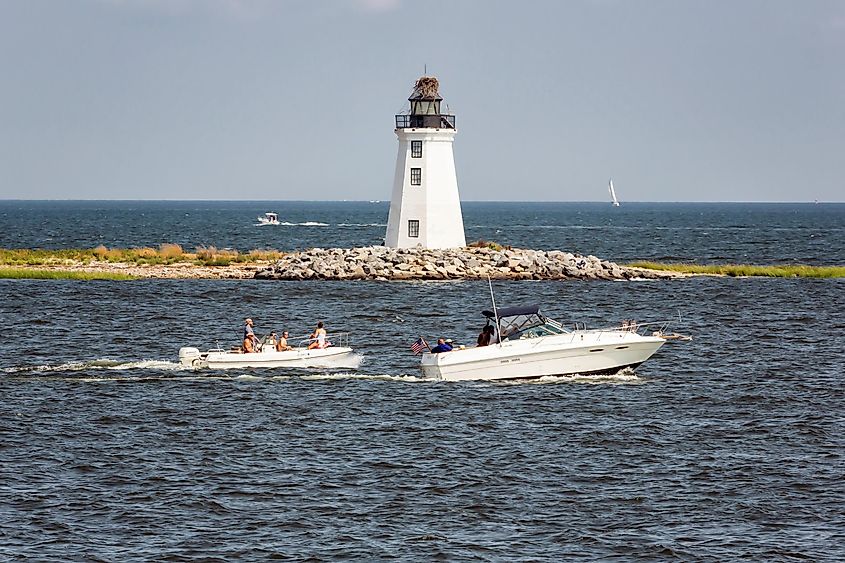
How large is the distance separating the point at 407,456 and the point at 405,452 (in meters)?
0.35

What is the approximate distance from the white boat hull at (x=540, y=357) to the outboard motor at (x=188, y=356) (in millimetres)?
7040

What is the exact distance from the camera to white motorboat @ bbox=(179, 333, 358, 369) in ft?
122

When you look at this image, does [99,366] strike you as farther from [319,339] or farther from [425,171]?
[425,171]

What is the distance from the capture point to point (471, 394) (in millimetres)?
33969

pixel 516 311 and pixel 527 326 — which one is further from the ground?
pixel 516 311

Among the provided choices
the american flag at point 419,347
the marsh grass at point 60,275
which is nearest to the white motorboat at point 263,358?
the american flag at point 419,347

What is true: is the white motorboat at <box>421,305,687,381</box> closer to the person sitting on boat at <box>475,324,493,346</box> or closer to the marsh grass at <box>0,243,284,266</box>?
the person sitting on boat at <box>475,324,493,346</box>

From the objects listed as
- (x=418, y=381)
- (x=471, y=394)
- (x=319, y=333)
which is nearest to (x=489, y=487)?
(x=471, y=394)

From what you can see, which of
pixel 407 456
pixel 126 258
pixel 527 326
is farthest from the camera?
pixel 126 258

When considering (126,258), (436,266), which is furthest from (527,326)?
(126,258)

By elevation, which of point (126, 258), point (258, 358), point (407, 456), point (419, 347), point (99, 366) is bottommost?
point (407, 456)

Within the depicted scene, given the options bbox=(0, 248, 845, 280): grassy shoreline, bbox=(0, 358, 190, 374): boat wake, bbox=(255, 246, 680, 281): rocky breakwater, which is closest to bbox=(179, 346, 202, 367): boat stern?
bbox=(0, 358, 190, 374): boat wake

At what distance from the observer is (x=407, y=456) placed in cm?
2689

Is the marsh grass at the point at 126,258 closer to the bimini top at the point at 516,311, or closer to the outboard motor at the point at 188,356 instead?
the outboard motor at the point at 188,356
